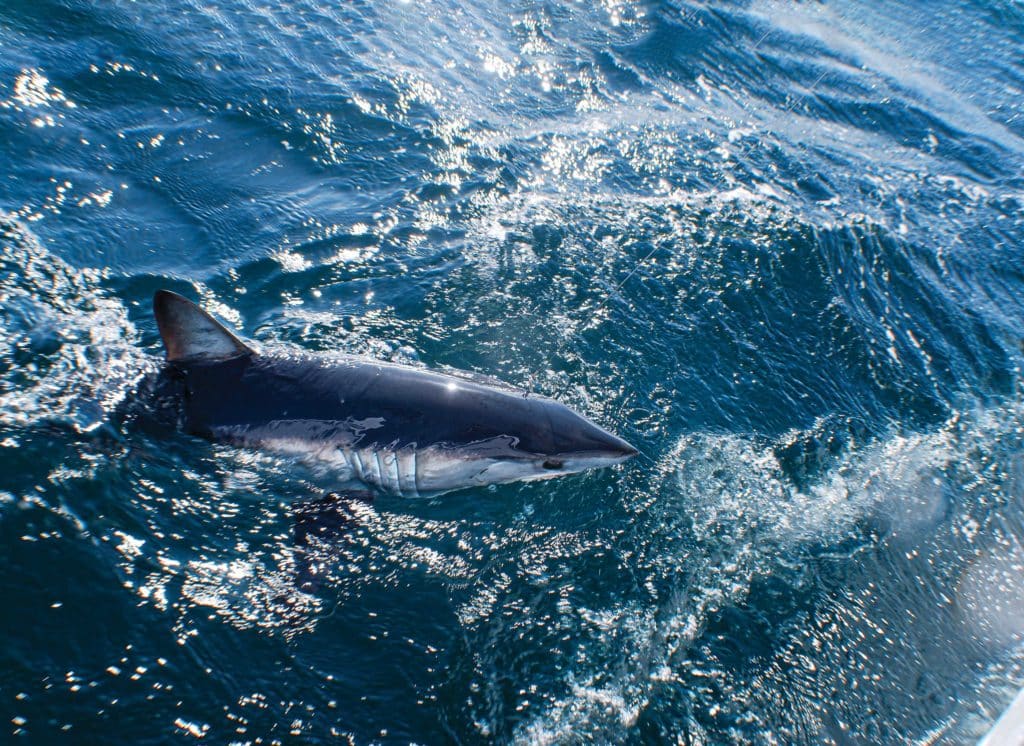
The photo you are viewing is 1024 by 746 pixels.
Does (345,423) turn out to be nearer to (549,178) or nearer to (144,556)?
(144,556)

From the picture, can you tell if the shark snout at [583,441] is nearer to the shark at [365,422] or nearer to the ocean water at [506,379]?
the shark at [365,422]

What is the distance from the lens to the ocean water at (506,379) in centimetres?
420

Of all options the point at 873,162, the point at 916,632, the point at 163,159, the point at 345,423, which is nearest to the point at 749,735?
the point at 916,632

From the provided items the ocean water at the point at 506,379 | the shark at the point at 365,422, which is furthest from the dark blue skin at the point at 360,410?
the ocean water at the point at 506,379

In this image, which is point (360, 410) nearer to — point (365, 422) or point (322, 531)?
point (365, 422)

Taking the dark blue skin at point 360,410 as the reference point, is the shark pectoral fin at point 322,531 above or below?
below

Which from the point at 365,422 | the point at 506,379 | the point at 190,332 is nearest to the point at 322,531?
the point at 365,422

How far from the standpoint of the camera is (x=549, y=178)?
962cm

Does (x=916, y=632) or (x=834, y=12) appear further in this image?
(x=834, y=12)

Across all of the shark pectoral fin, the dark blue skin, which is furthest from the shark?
the shark pectoral fin

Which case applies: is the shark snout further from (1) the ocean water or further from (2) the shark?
(1) the ocean water

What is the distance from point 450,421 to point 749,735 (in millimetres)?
3041

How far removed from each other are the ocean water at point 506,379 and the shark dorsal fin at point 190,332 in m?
0.54

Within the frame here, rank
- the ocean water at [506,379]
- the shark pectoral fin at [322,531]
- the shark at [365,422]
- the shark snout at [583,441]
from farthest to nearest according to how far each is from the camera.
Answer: the shark snout at [583,441] < the shark at [365,422] < the shark pectoral fin at [322,531] < the ocean water at [506,379]
